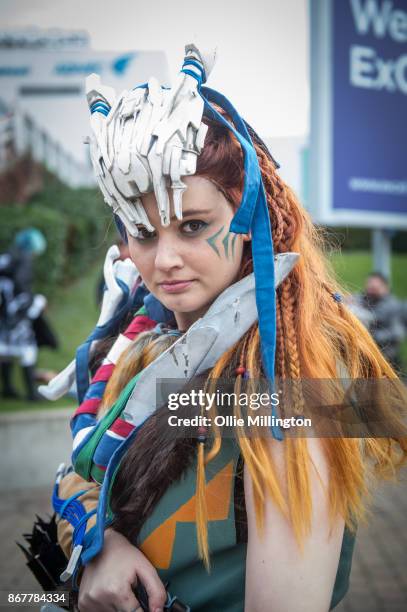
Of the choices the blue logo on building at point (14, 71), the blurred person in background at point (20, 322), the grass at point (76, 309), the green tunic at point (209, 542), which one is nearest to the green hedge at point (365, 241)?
the grass at point (76, 309)

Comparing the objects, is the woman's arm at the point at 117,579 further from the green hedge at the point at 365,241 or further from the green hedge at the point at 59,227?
the green hedge at the point at 365,241

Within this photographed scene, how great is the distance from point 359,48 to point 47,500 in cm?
522

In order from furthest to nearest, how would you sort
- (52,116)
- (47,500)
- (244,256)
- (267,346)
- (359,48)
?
(52,116) < (359,48) < (47,500) < (244,256) < (267,346)

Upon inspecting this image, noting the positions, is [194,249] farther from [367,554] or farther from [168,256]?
[367,554]

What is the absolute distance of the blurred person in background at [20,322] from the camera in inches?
242

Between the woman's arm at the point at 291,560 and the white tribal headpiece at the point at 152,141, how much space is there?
1.95 feet

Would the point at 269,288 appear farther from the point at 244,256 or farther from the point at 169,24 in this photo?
the point at 169,24

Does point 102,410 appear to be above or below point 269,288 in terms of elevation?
below

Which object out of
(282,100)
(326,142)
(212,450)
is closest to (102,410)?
(212,450)

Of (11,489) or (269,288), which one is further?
(11,489)

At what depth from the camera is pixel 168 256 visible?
132cm

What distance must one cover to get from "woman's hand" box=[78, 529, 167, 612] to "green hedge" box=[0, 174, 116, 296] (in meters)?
5.35

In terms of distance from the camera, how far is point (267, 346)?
124 centimetres

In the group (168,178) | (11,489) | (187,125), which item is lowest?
(11,489)
